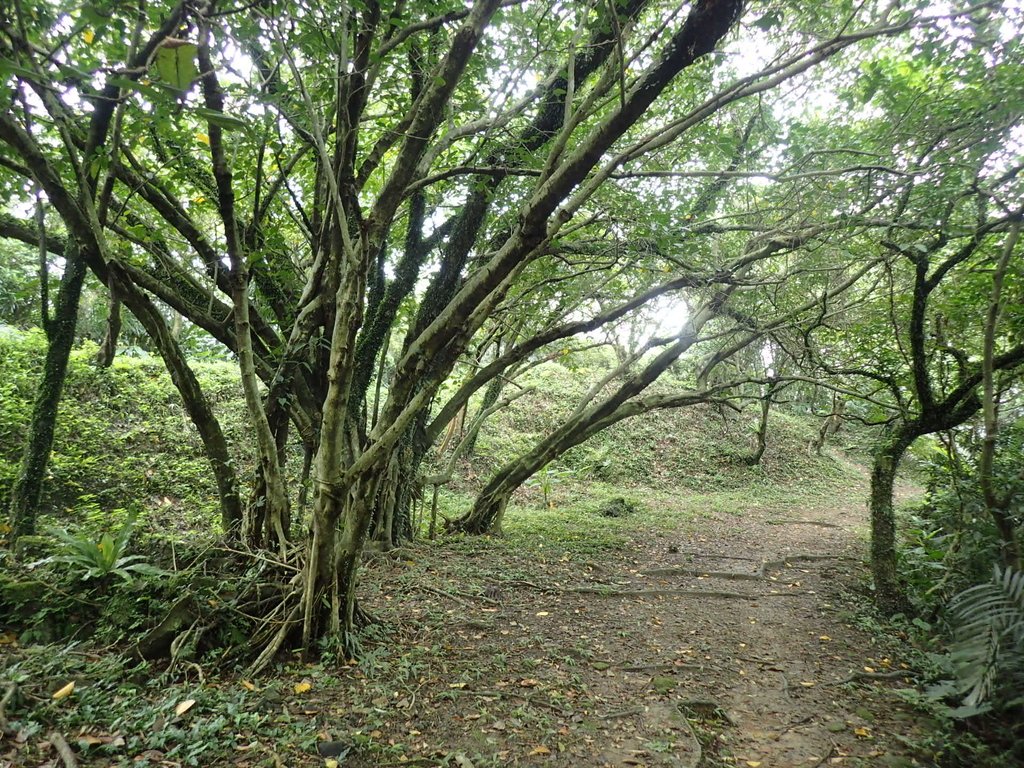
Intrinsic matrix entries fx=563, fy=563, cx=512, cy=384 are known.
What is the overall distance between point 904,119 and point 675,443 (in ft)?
43.5

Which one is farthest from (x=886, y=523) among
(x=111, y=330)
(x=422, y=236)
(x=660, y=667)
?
(x=111, y=330)

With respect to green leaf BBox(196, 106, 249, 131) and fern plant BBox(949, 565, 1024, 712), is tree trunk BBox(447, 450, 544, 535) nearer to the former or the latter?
fern plant BBox(949, 565, 1024, 712)

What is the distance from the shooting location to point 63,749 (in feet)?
8.80

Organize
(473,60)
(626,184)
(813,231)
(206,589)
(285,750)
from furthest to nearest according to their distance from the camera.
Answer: (626,184), (813,231), (473,60), (206,589), (285,750)

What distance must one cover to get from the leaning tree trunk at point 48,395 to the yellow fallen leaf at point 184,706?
2.43 meters

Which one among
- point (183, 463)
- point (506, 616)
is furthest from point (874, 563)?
point (183, 463)

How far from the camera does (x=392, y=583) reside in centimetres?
621

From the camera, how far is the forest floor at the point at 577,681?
11.1 feet

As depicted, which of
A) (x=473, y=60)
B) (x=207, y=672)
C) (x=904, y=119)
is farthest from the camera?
(x=904, y=119)

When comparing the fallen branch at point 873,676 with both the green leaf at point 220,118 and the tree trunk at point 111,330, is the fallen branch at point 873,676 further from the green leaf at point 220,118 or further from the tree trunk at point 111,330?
the tree trunk at point 111,330

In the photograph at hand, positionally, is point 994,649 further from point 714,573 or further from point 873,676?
point 714,573

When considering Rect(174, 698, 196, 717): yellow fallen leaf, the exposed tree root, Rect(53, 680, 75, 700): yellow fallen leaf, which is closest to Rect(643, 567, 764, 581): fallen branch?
Rect(174, 698, 196, 717): yellow fallen leaf

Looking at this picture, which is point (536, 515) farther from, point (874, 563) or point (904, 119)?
point (904, 119)

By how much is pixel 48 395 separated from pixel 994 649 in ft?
23.2
